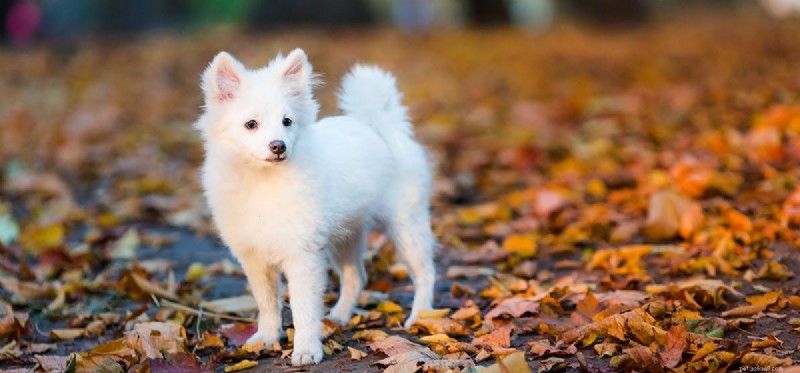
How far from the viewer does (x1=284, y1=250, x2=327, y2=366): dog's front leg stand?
4.41 m

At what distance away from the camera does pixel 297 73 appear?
14.6 ft

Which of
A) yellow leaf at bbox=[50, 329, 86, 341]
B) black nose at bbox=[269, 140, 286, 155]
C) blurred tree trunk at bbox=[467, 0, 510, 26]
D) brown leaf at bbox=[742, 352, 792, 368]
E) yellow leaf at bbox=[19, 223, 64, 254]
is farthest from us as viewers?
blurred tree trunk at bbox=[467, 0, 510, 26]

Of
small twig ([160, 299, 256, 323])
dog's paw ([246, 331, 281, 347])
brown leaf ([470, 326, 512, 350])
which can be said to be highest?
brown leaf ([470, 326, 512, 350])

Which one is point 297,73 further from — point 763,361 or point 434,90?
point 434,90

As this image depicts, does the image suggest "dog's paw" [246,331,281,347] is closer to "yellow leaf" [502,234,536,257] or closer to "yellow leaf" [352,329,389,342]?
"yellow leaf" [352,329,389,342]

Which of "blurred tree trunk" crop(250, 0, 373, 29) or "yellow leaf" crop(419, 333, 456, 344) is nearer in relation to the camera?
"yellow leaf" crop(419, 333, 456, 344)

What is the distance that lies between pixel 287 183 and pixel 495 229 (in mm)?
2860

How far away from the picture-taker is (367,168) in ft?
16.0

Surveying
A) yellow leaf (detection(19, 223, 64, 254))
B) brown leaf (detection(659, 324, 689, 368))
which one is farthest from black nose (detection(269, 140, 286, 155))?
yellow leaf (detection(19, 223, 64, 254))

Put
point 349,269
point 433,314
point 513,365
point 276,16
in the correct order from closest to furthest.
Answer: point 513,365 → point 433,314 → point 349,269 → point 276,16

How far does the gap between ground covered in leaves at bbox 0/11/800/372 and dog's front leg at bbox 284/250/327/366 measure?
0.47 feet

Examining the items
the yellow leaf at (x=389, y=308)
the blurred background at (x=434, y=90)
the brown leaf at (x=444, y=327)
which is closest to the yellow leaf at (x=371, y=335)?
the brown leaf at (x=444, y=327)

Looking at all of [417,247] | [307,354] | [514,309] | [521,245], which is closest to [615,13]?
[521,245]

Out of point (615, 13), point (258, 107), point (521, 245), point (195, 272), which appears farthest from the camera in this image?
point (615, 13)
